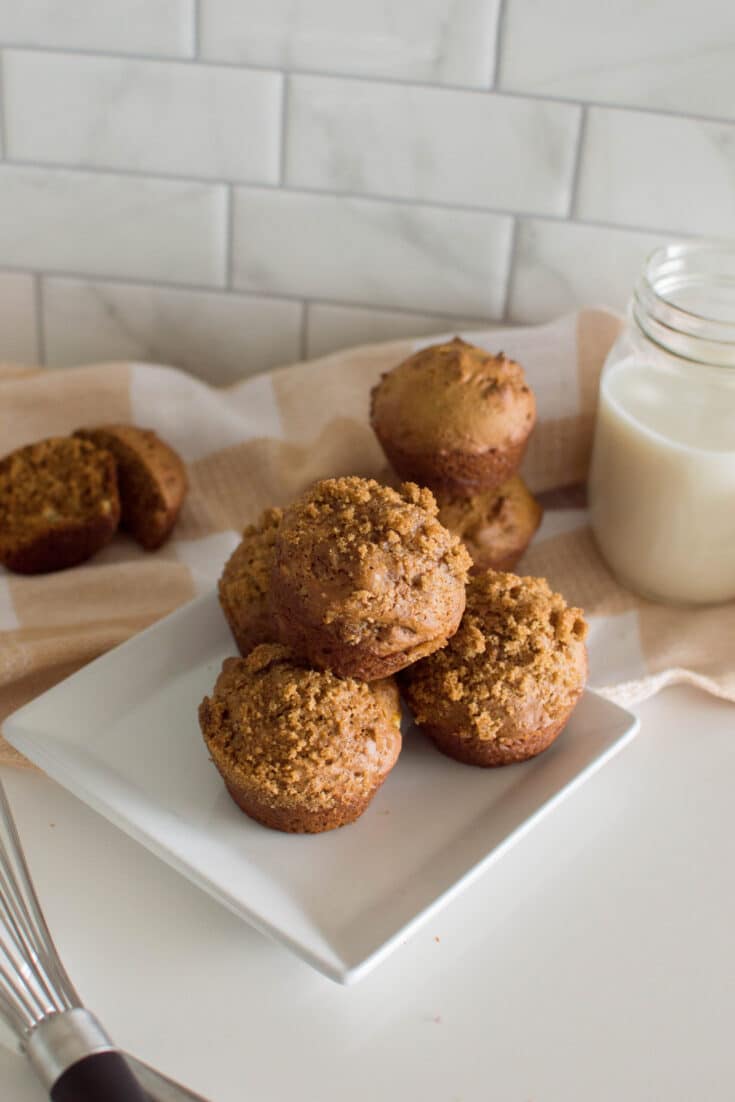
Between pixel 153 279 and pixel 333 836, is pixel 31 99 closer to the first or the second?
pixel 153 279

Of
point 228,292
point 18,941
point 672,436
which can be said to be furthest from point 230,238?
point 18,941

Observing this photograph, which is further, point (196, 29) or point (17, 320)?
point (17, 320)

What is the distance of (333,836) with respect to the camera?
828mm

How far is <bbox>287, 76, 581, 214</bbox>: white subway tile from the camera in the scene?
3.74 feet

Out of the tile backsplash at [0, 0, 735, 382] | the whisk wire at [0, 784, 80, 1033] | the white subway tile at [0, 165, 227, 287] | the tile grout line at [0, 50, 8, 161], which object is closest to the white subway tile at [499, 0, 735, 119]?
the tile backsplash at [0, 0, 735, 382]

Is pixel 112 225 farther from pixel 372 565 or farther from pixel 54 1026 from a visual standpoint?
pixel 54 1026

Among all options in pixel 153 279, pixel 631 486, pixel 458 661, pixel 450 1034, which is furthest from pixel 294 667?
pixel 153 279

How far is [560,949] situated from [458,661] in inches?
8.3

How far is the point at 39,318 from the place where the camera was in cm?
129

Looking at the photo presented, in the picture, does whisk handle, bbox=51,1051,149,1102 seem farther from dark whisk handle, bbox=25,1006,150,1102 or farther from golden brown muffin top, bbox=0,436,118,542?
golden brown muffin top, bbox=0,436,118,542

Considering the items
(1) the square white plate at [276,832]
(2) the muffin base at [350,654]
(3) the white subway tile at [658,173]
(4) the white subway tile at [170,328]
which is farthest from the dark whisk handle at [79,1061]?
(3) the white subway tile at [658,173]

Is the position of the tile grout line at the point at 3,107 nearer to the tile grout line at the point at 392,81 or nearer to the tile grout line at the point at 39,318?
the tile grout line at the point at 392,81

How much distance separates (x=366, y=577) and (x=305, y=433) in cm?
53

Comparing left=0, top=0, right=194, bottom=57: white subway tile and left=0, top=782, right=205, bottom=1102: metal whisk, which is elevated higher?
left=0, top=0, right=194, bottom=57: white subway tile
